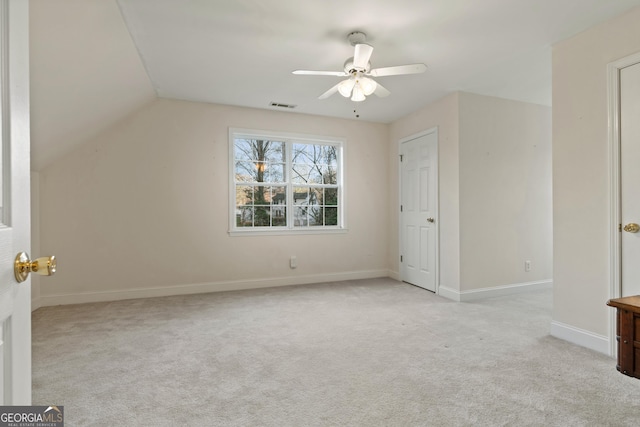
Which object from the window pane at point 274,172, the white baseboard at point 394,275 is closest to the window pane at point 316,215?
the window pane at point 274,172

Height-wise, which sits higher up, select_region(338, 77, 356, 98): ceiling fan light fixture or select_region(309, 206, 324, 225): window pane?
select_region(338, 77, 356, 98): ceiling fan light fixture

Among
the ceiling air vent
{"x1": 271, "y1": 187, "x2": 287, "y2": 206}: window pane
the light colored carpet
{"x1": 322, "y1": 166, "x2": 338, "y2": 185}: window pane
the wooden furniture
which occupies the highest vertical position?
the ceiling air vent

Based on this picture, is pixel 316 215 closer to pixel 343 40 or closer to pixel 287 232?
pixel 287 232

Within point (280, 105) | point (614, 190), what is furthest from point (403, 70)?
point (280, 105)

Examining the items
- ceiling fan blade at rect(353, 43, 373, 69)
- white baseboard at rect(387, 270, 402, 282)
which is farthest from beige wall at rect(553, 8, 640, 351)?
white baseboard at rect(387, 270, 402, 282)

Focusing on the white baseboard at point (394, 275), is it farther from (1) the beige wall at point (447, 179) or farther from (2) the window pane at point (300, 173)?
(2) the window pane at point (300, 173)

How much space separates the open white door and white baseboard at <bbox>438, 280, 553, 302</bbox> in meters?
1.64

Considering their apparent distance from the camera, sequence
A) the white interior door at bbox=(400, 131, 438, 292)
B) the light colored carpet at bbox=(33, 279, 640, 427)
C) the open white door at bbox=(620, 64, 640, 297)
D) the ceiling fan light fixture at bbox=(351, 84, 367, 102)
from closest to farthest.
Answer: the light colored carpet at bbox=(33, 279, 640, 427), the open white door at bbox=(620, 64, 640, 297), the ceiling fan light fixture at bbox=(351, 84, 367, 102), the white interior door at bbox=(400, 131, 438, 292)

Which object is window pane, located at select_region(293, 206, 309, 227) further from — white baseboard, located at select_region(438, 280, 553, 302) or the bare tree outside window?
white baseboard, located at select_region(438, 280, 553, 302)

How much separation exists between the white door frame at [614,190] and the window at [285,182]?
323 centimetres

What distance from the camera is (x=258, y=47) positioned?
293cm

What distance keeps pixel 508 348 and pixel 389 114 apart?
3.39 meters

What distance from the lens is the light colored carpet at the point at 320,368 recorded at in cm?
175

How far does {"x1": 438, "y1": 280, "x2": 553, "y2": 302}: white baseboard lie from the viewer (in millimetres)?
3906
